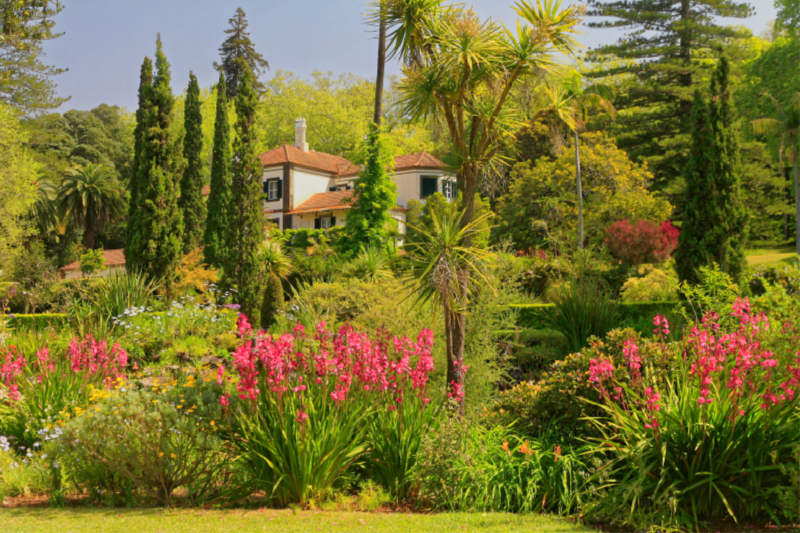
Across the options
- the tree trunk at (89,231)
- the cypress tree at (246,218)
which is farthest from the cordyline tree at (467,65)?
the tree trunk at (89,231)

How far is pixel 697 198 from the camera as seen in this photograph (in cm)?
1434

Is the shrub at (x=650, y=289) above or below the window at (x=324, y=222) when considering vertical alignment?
below

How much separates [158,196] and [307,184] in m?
20.4

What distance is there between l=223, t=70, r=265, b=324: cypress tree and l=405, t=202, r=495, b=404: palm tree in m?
10.1

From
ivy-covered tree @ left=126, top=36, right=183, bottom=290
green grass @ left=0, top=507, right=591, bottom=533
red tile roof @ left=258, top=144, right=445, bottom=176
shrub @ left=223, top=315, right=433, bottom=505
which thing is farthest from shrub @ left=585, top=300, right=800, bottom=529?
red tile roof @ left=258, top=144, right=445, bottom=176

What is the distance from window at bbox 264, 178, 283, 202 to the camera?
1388 inches

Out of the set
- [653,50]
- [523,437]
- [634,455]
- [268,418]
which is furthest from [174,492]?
[653,50]

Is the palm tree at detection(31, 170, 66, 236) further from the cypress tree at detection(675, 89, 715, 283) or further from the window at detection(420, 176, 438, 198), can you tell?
the cypress tree at detection(675, 89, 715, 283)

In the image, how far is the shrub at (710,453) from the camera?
4273mm

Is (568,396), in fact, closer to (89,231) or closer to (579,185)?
(579,185)

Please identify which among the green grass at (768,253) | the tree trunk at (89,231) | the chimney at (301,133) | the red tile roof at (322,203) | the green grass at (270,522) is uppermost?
the chimney at (301,133)

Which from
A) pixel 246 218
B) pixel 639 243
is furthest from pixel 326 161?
pixel 639 243

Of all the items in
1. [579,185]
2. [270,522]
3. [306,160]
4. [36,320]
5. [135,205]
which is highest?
[306,160]

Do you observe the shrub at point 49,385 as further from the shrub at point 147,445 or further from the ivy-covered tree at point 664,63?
the ivy-covered tree at point 664,63
